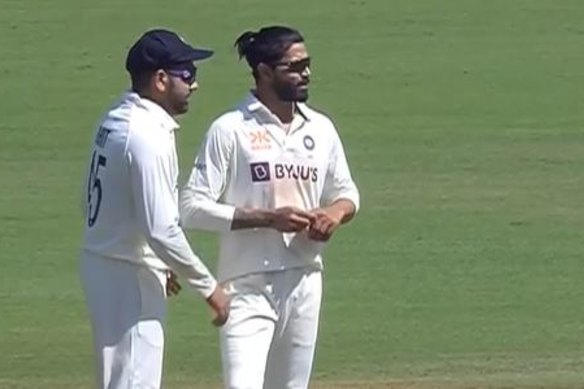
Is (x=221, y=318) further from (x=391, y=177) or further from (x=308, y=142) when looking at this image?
(x=391, y=177)

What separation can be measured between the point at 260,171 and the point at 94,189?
81 cm

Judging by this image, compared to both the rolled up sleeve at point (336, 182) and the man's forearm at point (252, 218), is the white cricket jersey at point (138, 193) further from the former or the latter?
the rolled up sleeve at point (336, 182)

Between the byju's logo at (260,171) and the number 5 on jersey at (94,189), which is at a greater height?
the number 5 on jersey at (94,189)

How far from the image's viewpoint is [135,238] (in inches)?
282

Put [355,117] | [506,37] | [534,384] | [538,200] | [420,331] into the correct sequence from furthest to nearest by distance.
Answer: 1. [506,37]
2. [355,117]
3. [538,200]
4. [420,331]
5. [534,384]

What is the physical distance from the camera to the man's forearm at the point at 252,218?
7.61m

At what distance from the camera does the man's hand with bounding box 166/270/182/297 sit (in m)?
7.32

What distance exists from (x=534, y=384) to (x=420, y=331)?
193 centimetres

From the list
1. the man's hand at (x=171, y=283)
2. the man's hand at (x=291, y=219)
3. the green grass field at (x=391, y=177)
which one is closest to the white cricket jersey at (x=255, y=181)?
the man's hand at (x=291, y=219)

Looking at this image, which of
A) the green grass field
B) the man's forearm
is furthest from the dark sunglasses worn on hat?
the green grass field

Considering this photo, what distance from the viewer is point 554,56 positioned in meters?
22.7

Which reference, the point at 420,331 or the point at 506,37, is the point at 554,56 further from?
the point at 420,331

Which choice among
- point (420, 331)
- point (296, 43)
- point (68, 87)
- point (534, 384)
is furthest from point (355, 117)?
point (296, 43)

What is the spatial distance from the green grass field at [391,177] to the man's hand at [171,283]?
345cm
